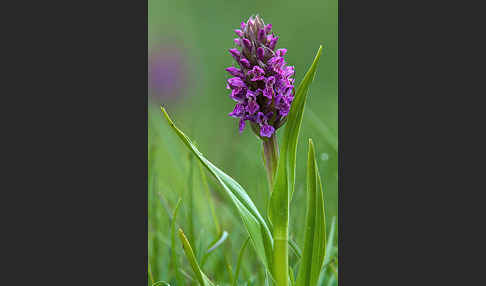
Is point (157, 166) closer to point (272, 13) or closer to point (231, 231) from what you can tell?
point (231, 231)

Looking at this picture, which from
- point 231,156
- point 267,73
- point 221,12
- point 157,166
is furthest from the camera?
point 231,156

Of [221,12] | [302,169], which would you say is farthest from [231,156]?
[221,12]

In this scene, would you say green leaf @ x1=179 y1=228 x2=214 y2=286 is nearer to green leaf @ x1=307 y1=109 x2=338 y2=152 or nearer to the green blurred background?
the green blurred background

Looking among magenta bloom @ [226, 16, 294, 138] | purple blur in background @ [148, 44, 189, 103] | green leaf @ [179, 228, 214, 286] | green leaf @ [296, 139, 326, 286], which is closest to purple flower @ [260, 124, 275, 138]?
magenta bloom @ [226, 16, 294, 138]

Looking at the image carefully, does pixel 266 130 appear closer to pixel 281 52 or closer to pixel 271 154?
pixel 271 154

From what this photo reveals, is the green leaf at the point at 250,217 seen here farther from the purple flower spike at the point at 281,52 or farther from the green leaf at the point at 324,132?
the green leaf at the point at 324,132
